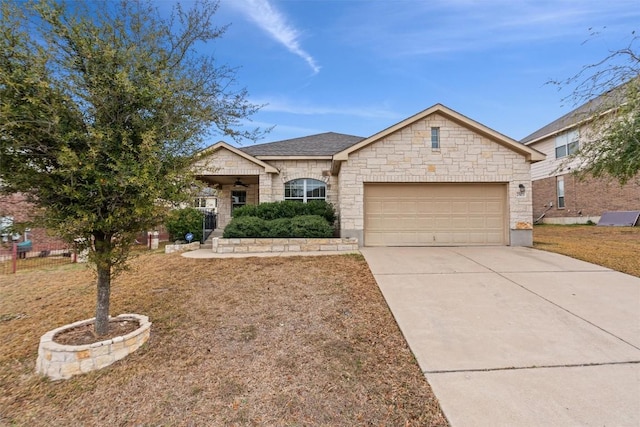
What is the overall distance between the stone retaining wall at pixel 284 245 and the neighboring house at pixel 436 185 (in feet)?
2.69

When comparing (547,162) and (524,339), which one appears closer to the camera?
(524,339)

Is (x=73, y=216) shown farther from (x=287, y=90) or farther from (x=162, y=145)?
(x=287, y=90)

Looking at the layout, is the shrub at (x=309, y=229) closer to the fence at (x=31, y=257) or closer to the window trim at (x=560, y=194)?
the fence at (x=31, y=257)

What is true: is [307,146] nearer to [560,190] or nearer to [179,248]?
[179,248]

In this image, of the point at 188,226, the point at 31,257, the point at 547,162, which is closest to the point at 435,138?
the point at 188,226

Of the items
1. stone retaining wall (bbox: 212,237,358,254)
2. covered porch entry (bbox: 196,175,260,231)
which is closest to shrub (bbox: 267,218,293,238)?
stone retaining wall (bbox: 212,237,358,254)

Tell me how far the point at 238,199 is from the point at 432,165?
9.27m

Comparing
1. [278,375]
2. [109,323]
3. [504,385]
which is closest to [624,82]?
[504,385]

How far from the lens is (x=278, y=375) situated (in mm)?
3146

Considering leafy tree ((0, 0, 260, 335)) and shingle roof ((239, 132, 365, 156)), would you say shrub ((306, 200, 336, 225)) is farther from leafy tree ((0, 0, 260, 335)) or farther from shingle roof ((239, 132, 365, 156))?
leafy tree ((0, 0, 260, 335))

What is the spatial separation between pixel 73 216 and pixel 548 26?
13204mm

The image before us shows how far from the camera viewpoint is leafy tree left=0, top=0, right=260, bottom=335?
2.95 meters

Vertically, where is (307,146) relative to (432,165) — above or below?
above

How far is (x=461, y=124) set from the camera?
1035 cm
